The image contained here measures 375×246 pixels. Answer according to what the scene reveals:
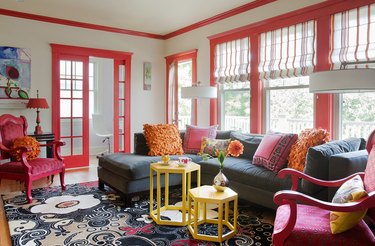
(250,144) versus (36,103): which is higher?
(36,103)

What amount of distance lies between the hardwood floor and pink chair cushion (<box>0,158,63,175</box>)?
0.40 meters

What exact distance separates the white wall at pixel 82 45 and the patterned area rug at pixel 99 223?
7.16 feet

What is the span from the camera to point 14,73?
496 cm

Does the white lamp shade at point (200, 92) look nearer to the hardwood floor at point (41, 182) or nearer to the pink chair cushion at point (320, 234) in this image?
the hardwood floor at point (41, 182)

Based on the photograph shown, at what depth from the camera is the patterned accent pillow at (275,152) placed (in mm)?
3217

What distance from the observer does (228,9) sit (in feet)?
15.7

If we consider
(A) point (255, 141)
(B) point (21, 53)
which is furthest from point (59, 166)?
(A) point (255, 141)

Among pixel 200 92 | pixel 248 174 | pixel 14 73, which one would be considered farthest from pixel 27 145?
pixel 248 174

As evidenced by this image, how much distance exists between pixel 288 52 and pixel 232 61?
1101mm

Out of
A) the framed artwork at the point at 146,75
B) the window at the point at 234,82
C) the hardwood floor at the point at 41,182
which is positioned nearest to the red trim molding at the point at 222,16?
the window at the point at 234,82

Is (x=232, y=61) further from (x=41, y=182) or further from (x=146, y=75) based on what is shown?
(x=41, y=182)

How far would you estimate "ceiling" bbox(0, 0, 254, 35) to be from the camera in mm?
4488

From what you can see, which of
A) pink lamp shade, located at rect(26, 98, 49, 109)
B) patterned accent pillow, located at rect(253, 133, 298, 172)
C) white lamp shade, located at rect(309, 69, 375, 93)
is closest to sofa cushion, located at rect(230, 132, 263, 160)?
patterned accent pillow, located at rect(253, 133, 298, 172)

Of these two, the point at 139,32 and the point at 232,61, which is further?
the point at 139,32
